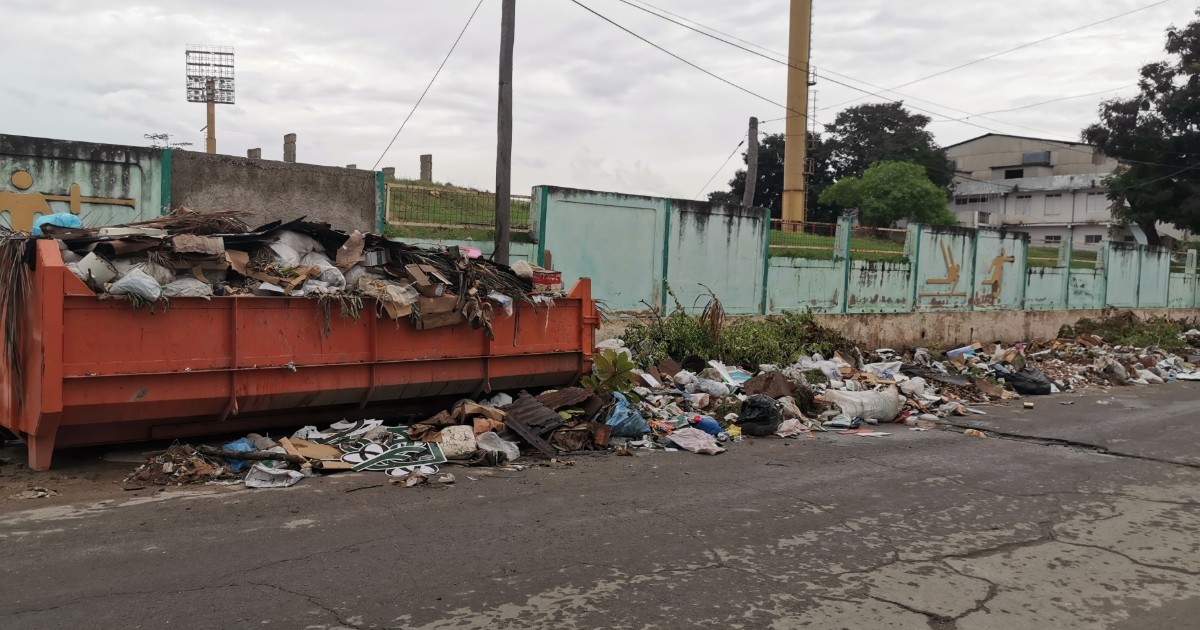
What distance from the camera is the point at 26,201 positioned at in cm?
909

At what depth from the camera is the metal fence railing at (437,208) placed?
11.1 m

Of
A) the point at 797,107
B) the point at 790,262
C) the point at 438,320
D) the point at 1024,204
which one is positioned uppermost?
the point at 797,107

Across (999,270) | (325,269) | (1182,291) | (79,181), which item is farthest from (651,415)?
(1182,291)

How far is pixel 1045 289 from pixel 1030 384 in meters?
9.58

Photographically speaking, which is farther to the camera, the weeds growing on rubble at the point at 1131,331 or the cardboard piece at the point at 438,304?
the weeds growing on rubble at the point at 1131,331

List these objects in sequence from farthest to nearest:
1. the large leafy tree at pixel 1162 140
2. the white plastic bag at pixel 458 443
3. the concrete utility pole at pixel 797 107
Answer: the concrete utility pole at pixel 797 107
the large leafy tree at pixel 1162 140
the white plastic bag at pixel 458 443

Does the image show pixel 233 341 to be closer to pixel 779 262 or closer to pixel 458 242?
pixel 458 242

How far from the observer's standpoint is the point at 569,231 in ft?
40.8

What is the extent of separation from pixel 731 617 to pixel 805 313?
11241mm

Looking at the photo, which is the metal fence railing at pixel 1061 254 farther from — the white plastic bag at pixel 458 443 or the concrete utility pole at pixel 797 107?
the white plastic bag at pixel 458 443

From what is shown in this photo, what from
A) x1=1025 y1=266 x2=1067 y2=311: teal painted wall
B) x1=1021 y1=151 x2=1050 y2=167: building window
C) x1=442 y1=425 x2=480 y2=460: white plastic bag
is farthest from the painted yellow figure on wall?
x1=1021 y1=151 x2=1050 y2=167: building window

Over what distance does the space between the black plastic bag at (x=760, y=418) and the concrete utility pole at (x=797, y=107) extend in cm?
3099

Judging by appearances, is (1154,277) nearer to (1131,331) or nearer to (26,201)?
(1131,331)

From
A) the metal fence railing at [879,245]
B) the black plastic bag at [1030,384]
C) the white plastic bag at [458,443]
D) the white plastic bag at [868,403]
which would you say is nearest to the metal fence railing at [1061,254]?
the metal fence railing at [879,245]
